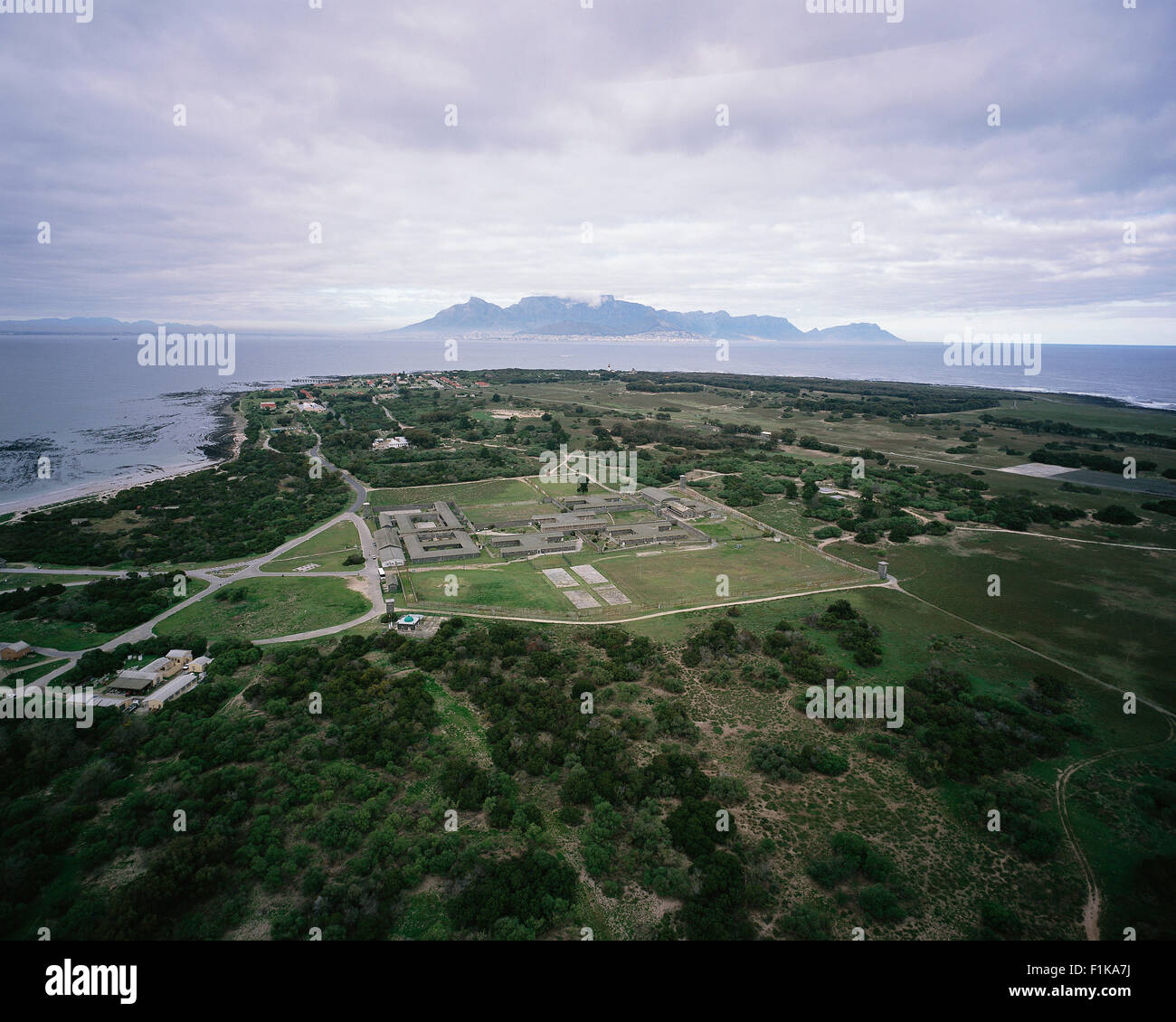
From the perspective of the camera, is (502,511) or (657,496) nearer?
(502,511)

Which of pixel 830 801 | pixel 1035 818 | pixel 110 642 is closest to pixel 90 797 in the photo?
pixel 110 642

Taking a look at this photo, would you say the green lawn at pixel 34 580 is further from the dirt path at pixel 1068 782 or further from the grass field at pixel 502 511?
the dirt path at pixel 1068 782

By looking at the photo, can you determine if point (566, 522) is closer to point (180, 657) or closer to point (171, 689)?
point (180, 657)

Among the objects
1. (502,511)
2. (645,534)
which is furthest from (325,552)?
(645,534)

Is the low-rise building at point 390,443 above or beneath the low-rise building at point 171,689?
above

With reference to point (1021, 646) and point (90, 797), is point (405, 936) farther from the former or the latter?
point (1021, 646)

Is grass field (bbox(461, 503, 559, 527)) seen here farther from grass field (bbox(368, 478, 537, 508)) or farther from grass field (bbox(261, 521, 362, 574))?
grass field (bbox(261, 521, 362, 574))
